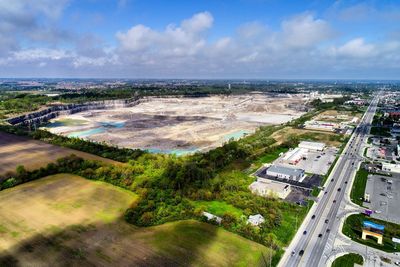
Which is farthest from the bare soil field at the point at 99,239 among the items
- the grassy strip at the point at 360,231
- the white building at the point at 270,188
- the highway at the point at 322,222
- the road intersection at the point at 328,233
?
the white building at the point at 270,188

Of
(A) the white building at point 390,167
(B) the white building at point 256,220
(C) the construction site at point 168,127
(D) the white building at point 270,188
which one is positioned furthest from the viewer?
(C) the construction site at point 168,127

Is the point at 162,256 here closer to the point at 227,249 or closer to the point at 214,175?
the point at 227,249

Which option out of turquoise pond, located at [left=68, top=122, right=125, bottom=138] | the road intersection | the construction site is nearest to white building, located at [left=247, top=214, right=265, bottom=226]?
the road intersection

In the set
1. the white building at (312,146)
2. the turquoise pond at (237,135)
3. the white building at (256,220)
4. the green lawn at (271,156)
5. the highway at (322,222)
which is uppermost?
the white building at (312,146)

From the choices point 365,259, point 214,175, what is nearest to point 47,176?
point 214,175

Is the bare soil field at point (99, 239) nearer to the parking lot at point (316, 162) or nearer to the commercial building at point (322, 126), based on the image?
the parking lot at point (316, 162)

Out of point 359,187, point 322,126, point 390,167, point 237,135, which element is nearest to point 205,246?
point 359,187
